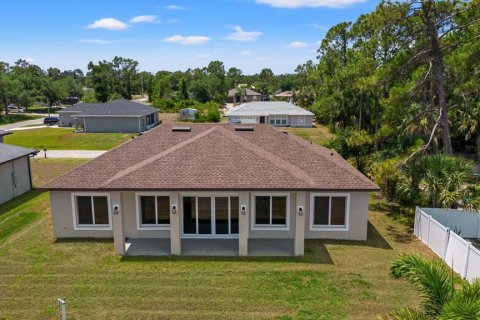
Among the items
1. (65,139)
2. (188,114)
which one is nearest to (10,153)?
(65,139)

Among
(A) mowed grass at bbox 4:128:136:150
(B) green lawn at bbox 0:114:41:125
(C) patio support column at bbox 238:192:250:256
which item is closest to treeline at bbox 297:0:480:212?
(C) patio support column at bbox 238:192:250:256

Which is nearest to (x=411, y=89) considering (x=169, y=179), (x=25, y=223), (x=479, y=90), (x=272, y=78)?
(x=479, y=90)

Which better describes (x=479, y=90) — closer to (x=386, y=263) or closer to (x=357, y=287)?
(x=386, y=263)

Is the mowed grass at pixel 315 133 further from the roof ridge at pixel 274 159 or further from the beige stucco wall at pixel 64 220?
the beige stucco wall at pixel 64 220

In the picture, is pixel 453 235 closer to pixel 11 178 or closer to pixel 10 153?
pixel 11 178

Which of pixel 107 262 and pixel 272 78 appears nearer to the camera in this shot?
pixel 107 262

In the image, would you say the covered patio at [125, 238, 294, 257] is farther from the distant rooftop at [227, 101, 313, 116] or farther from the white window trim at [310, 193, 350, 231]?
the distant rooftop at [227, 101, 313, 116]

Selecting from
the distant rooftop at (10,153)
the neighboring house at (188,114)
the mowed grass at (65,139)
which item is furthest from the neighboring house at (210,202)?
the neighboring house at (188,114)

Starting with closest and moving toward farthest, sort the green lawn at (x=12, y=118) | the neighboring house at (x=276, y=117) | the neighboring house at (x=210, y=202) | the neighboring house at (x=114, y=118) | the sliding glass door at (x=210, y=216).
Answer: the neighboring house at (x=210, y=202) < the sliding glass door at (x=210, y=216) < the neighboring house at (x=114, y=118) < the neighboring house at (x=276, y=117) < the green lawn at (x=12, y=118)
